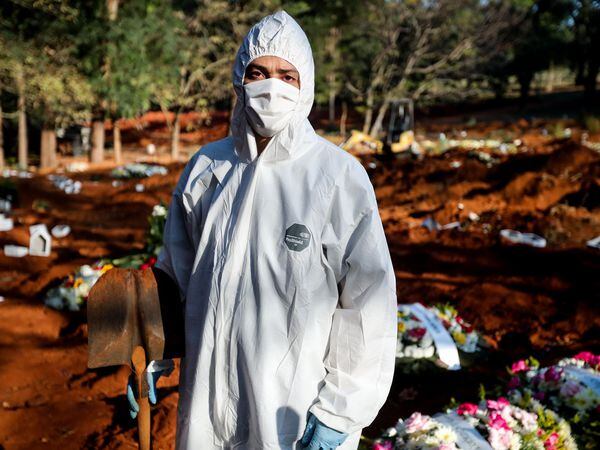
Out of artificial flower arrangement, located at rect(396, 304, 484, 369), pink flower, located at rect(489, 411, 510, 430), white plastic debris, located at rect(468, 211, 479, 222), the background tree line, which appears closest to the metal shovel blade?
pink flower, located at rect(489, 411, 510, 430)

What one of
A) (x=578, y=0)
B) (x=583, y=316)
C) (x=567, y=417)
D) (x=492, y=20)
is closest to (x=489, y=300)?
(x=583, y=316)

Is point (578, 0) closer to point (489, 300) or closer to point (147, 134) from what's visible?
point (147, 134)

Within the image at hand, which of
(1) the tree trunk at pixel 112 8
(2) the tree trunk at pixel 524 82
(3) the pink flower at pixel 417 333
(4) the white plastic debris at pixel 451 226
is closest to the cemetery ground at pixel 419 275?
(4) the white plastic debris at pixel 451 226

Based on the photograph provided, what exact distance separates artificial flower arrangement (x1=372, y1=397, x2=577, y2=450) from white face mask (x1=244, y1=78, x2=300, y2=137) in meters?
1.77

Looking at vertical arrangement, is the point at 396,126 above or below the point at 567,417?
above

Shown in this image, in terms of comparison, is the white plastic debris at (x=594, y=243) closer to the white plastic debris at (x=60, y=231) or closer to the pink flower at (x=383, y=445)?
Result: the pink flower at (x=383, y=445)

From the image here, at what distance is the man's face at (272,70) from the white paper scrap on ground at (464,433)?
6.55 ft

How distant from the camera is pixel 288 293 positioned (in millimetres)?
1514

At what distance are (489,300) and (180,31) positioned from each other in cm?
1282

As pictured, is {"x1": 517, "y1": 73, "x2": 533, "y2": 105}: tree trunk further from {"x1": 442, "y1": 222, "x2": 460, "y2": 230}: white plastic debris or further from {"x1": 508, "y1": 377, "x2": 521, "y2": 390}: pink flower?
{"x1": 508, "y1": 377, "x2": 521, "y2": 390}: pink flower

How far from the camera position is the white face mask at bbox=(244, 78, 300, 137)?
1555mm

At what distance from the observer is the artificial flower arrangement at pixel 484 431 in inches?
100

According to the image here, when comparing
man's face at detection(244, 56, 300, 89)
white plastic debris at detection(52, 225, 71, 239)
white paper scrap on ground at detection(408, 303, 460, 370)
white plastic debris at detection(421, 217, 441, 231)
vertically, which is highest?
man's face at detection(244, 56, 300, 89)

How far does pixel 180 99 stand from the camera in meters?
16.3
